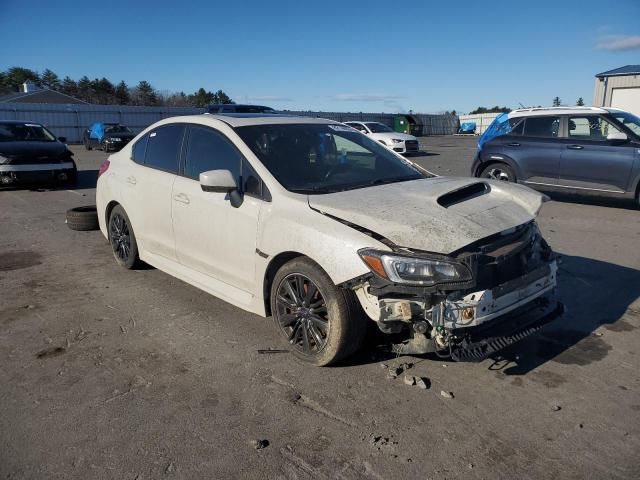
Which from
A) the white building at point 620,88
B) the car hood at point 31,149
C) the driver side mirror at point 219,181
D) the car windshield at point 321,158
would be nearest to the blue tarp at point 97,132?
the car hood at point 31,149

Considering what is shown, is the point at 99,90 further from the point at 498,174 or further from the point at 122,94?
the point at 498,174

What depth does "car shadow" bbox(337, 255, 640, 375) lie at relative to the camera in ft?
12.3

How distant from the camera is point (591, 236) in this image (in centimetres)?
766

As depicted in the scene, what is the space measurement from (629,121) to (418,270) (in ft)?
28.1

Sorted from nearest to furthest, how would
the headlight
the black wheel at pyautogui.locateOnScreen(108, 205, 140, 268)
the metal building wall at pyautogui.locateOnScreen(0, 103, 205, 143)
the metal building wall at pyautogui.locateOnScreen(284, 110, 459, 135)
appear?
the headlight, the black wheel at pyautogui.locateOnScreen(108, 205, 140, 268), the metal building wall at pyautogui.locateOnScreen(0, 103, 205, 143), the metal building wall at pyautogui.locateOnScreen(284, 110, 459, 135)

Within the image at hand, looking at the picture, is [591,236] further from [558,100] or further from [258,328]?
[558,100]

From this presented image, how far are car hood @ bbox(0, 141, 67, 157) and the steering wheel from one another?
10.2m

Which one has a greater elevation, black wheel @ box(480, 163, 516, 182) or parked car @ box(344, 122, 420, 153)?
parked car @ box(344, 122, 420, 153)

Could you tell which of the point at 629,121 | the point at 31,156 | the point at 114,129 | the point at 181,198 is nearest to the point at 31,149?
the point at 31,156

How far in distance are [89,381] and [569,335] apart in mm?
3616

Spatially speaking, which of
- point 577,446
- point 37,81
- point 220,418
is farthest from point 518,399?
point 37,81

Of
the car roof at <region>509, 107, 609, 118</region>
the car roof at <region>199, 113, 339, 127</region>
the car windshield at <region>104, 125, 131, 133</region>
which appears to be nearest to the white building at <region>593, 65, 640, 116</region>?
the car roof at <region>509, 107, 609, 118</region>

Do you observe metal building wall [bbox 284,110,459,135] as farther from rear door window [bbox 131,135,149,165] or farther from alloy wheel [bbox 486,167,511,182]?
rear door window [bbox 131,135,149,165]

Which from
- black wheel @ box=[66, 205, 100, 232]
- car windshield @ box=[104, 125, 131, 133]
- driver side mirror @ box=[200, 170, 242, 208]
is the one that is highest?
car windshield @ box=[104, 125, 131, 133]
